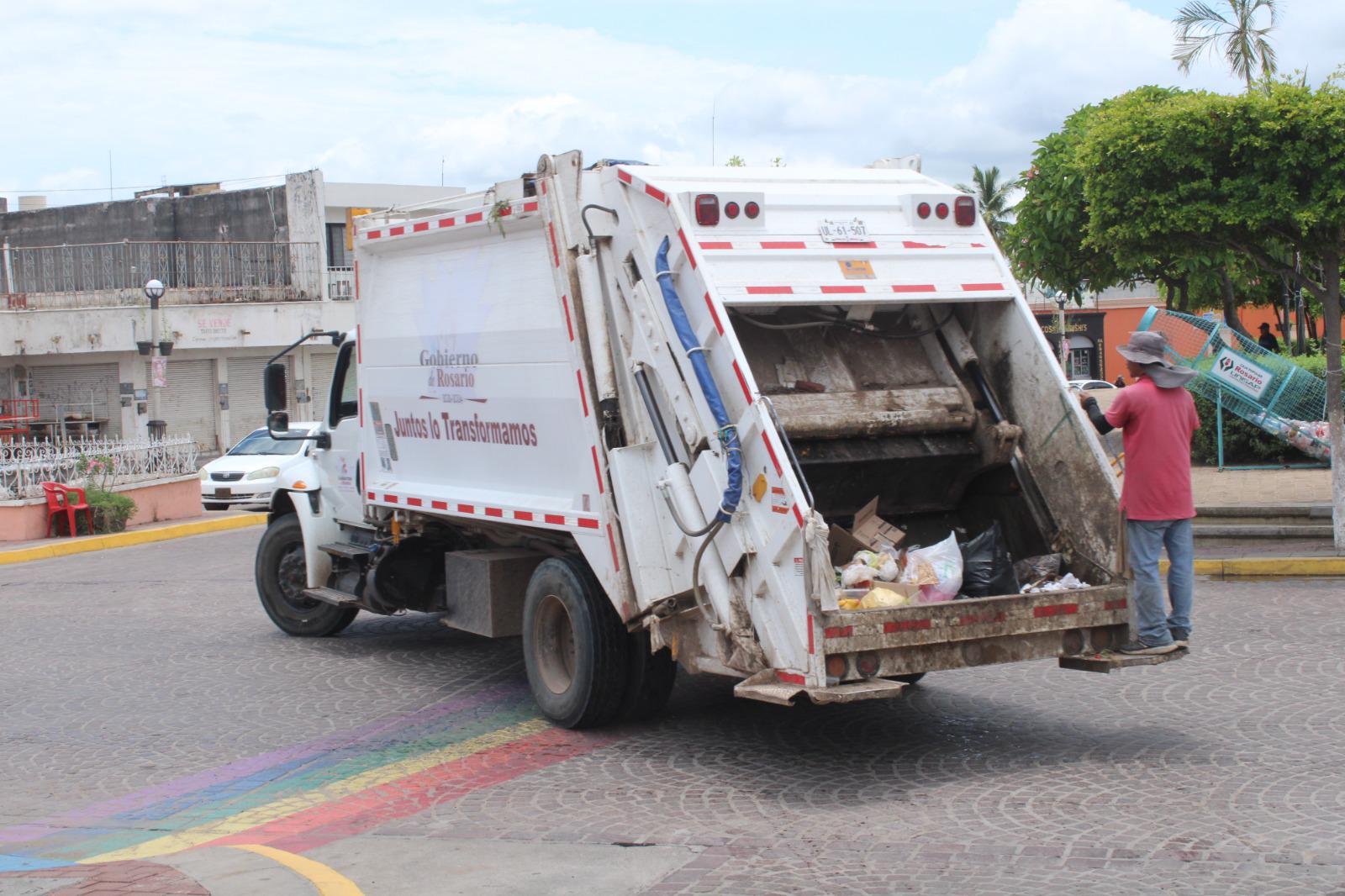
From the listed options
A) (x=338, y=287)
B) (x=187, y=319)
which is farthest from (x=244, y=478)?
(x=338, y=287)

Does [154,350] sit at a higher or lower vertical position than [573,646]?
higher

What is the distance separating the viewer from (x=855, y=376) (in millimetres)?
7750

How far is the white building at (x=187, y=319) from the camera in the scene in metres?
33.0

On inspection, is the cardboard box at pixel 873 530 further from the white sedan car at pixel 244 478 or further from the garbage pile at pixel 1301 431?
the white sedan car at pixel 244 478

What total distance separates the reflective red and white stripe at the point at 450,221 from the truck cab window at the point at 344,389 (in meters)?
1.07

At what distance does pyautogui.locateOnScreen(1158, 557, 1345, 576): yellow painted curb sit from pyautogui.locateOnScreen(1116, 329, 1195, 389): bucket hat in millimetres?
5358

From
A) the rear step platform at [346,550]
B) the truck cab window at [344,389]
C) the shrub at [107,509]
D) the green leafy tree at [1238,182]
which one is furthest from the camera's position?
the shrub at [107,509]

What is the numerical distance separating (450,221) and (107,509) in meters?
12.1

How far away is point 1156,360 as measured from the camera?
720cm

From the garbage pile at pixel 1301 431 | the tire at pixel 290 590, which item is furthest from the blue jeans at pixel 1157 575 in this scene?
the garbage pile at pixel 1301 431

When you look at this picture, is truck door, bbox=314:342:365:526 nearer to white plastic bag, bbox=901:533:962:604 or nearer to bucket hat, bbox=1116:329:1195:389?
white plastic bag, bbox=901:533:962:604

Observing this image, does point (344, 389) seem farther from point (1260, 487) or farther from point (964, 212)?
point (1260, 487)

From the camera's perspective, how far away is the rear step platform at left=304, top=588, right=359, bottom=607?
33.7 feet

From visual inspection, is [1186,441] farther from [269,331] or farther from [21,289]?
[21,289]
